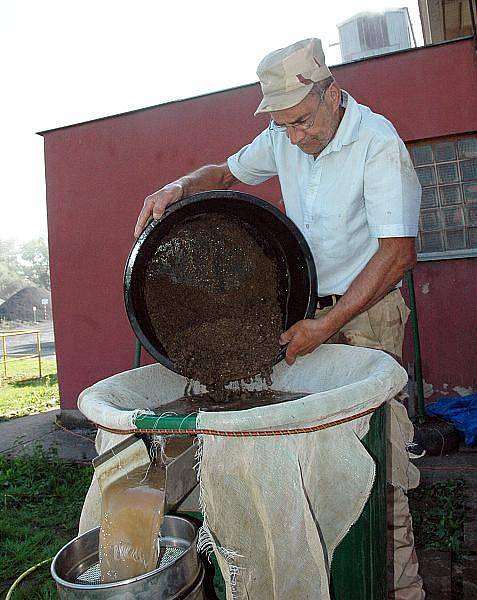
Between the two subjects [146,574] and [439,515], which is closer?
[146,574]

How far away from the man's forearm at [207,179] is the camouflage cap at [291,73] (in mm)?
579

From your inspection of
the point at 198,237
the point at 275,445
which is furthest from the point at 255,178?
the point at 275,445

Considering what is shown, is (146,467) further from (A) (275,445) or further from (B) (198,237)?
(B) (198,237)

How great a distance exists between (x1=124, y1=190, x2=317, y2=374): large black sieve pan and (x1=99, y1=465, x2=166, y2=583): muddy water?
66 cm

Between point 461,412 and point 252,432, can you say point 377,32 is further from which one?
point 252,432

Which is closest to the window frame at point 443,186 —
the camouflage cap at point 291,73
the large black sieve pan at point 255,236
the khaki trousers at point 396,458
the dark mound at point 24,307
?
the khaki trousers at point 396,458

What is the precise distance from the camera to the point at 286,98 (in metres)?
2.08

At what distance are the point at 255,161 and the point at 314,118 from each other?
0.58m

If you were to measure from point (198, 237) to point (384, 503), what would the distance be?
43.8 inches

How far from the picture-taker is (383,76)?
5.28 m

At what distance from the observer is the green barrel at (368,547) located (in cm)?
166

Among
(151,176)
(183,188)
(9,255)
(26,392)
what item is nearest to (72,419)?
(151,176)

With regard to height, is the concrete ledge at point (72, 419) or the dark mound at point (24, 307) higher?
the dark mound at point (24, 307)

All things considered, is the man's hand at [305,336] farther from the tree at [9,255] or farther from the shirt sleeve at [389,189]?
the tree at [9,255]
